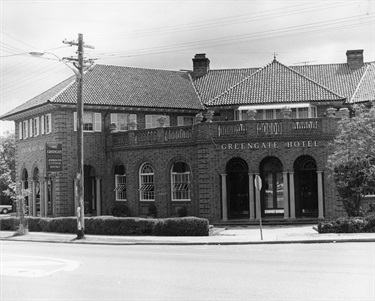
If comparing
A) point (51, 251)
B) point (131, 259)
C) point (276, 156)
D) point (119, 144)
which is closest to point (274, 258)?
point (131, 259)

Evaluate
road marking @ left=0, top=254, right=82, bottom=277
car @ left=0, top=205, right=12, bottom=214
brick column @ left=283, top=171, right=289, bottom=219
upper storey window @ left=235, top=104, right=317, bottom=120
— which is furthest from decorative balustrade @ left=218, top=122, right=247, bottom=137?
car @ left=0, top=205, right=12, bottom=214

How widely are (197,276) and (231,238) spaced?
40.8 feet

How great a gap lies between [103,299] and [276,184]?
2446 centimetres

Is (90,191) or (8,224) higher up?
(90,191)

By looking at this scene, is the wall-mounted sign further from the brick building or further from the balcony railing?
the balcony railing

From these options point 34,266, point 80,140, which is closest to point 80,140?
point 80,140

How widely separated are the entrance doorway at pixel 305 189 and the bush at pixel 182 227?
7991 millimetres

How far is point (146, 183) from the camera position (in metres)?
36.4

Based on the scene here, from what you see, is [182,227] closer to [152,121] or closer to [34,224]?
[34,224]

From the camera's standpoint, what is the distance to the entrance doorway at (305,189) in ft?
110

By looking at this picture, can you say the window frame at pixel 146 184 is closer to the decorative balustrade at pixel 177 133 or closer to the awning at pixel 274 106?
the decorative balustrade at pixel 177 133

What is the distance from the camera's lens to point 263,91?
3791cm

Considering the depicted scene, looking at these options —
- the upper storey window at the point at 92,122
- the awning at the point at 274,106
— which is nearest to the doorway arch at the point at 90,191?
the upper storey window at the point at 92,122

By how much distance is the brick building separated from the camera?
3238cm
